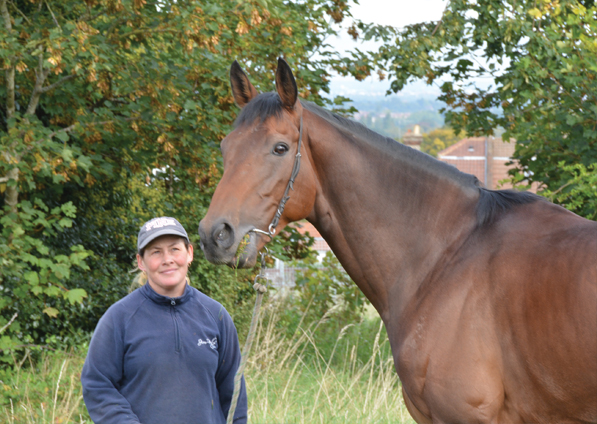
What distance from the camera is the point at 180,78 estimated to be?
596 centimetres

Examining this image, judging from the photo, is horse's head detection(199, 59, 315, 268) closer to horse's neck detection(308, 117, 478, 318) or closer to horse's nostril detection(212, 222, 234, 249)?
horse's nostril detection(212, 222, 234, 249)

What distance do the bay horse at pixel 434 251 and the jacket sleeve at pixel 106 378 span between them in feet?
1.81

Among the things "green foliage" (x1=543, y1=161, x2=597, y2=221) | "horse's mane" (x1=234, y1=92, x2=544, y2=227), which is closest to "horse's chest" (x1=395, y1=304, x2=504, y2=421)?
"horse's mane" (x1=234, y1=92, x2=544, y2=227)

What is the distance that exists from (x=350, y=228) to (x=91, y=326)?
238 inches

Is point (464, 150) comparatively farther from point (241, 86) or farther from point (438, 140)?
point (241, 86)

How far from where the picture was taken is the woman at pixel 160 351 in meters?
2.29

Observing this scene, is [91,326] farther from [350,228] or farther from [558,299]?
[558,299]

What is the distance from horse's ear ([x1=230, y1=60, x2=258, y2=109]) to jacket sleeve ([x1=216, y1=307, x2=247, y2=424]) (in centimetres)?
123

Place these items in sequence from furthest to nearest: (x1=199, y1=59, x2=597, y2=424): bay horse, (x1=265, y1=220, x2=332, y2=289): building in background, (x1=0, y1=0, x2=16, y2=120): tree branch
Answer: (x1=265, y1=220, x2=332, y2=289): building in background → (x1=0, y1=0, x2=16, y2=120): tree branch → (x1=199, y1=59, x2=597, y2=424): bay horse

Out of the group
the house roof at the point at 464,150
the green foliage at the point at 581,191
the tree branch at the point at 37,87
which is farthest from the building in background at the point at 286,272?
the house roof at the point at 464,150

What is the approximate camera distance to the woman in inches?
90.4

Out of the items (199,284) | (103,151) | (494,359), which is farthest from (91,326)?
(494,359)

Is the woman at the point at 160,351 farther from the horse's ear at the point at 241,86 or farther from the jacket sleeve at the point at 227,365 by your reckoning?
the horse's ear at the point at 241,86

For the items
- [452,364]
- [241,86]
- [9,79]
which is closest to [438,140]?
[9,79]
